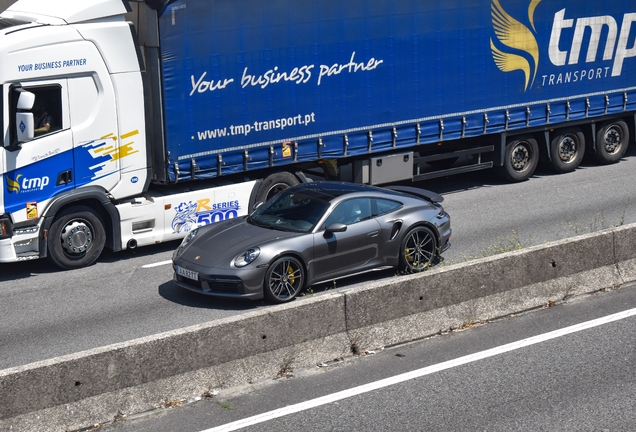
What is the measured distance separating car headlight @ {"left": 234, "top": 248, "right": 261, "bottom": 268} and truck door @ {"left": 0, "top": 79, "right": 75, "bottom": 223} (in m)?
3.21

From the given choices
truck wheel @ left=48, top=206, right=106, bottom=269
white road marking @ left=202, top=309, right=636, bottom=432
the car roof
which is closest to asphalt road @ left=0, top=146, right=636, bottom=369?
truck wheel @ left=48, top=206, right=106, bottom=269

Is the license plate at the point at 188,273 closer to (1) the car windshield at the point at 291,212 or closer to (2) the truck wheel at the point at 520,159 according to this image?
(1) the car windshield at the point at 291,212

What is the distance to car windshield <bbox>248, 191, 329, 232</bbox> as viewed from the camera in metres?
11.2

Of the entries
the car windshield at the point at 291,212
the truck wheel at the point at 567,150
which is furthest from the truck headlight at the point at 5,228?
the truck wheel at the point at 567,150

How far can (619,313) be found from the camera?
31.8ft

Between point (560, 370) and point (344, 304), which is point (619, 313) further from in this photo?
point (344, 304)

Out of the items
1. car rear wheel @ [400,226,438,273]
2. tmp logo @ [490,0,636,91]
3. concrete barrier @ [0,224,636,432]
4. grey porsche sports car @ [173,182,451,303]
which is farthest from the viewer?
tmp logo @ [490,0,636,91]

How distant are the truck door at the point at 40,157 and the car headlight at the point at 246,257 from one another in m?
3.21

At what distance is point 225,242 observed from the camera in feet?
35.9

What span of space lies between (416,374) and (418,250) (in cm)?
391

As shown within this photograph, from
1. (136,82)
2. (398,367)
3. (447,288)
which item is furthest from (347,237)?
(136,82)

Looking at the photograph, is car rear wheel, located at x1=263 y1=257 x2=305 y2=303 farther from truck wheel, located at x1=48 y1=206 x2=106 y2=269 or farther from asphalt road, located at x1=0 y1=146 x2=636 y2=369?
truck wheel, located at x1=48 y1=206 x2=106 y2=269

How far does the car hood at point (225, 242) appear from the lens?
10656 mm

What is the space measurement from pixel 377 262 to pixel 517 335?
107 inches
